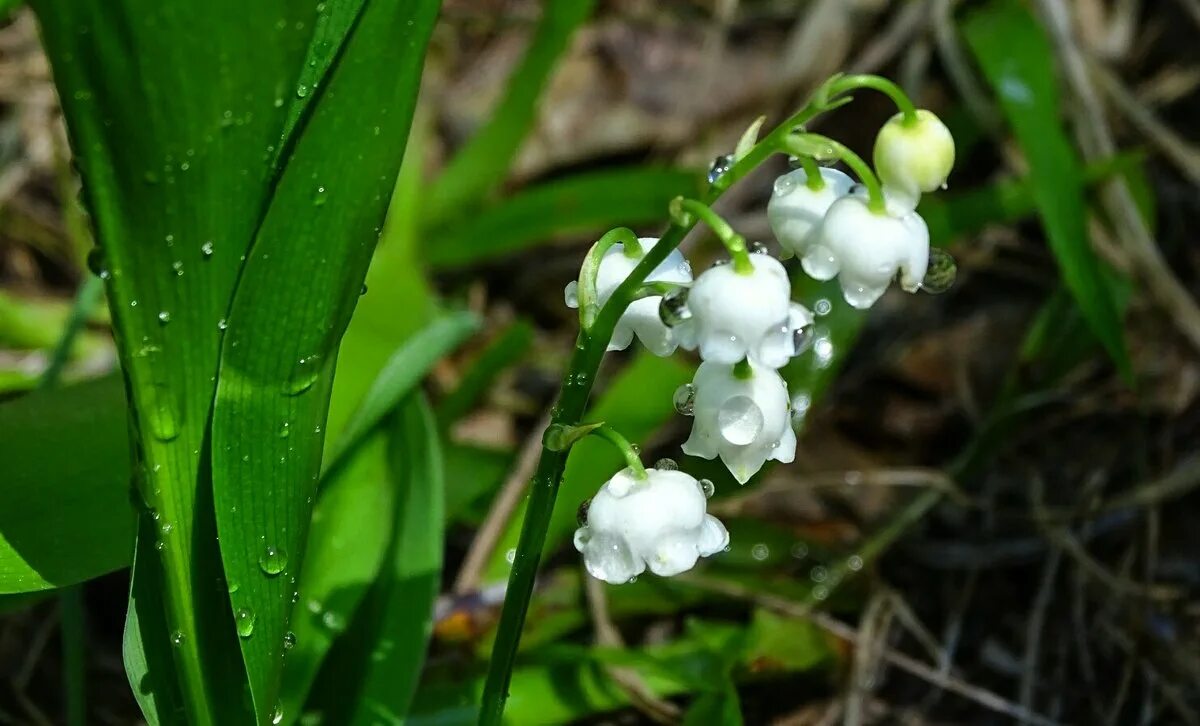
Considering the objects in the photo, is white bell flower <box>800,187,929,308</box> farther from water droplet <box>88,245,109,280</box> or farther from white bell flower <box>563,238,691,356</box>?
water droplet <box>88,245,109,280</box>

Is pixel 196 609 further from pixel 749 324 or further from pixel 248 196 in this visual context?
pixel 749 324

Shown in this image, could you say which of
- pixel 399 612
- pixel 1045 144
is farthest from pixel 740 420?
pixel 1045 144

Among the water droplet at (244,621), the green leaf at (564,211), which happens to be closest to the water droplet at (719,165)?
the water droplet at (244,621)

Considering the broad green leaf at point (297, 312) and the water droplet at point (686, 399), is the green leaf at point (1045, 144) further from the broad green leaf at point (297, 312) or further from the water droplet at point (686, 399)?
the broad green leaf at point (297, 312)

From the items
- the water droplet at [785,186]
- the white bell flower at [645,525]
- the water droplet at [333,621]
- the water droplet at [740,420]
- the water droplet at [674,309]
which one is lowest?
the white bell flower at [645,525]

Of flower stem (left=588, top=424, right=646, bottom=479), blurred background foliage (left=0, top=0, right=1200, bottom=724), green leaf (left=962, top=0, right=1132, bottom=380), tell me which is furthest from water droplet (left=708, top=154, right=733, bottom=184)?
green leaf (left=962, top=0, right=1132, bottom=380)

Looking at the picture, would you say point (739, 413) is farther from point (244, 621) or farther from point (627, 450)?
point (244, 621)
